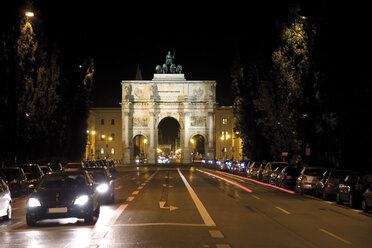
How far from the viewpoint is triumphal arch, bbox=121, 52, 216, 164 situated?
378 feet

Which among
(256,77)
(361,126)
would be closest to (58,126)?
(256,77)

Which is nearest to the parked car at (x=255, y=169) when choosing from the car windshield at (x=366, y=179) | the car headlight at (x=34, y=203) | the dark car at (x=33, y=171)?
the dark car at (x=33, y=171)

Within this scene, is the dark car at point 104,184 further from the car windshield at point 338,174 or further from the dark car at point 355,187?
the car windshield at point 338,174

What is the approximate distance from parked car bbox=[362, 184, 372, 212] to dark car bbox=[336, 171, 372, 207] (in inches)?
37.4

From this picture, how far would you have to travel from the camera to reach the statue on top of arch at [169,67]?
11849 cm

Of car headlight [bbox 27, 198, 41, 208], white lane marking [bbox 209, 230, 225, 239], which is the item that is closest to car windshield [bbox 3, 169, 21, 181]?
car headlight [bbox 27, 198, 41, 208]

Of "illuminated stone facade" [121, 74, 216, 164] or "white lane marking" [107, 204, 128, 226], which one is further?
"illuminated stone facade" [121, 74, 216, 164]

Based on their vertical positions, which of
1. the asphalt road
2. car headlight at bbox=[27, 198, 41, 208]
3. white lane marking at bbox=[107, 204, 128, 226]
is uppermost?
car headlight at bbox=[27, 198, 41, 208]

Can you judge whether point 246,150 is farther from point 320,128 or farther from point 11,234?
point 11,234

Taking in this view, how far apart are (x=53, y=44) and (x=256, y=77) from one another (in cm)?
1798

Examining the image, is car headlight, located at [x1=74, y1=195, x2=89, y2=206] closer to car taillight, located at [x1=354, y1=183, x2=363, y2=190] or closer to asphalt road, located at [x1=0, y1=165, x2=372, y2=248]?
asphalt road, located at [x1=0, y1=165, x2=372, y2=248]

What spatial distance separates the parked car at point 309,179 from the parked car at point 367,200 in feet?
25.4

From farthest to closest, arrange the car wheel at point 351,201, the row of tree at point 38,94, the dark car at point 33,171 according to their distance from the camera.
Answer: the row of tree at point 38,94 < the dark car at point 33,171 < the car wheel at point 351,201

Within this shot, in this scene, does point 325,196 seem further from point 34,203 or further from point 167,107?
point 167,107
